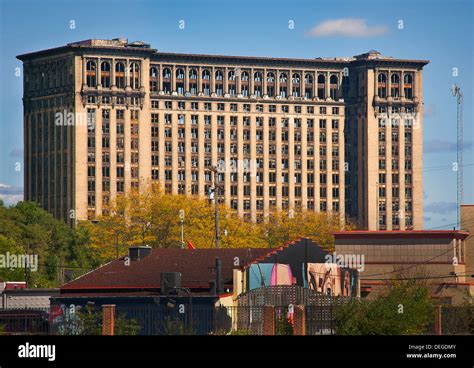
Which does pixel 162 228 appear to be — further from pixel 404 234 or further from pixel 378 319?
pixel 378 319

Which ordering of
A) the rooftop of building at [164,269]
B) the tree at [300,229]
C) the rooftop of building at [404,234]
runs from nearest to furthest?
the rooftop of building at [164,269] → the rooftop of building at [404,234] → the tree at [300,229]

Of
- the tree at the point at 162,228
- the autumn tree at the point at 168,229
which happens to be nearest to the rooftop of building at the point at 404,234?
the autumn tree at the point at 168,229

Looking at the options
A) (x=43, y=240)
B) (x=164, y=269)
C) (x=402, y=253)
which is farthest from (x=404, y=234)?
(x=43, y=240)

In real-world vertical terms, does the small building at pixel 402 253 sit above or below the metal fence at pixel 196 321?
above

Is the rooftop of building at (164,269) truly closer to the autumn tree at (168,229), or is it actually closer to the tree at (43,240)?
the tree at (43,240)

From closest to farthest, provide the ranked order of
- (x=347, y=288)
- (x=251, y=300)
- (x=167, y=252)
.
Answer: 1. (x=251, y=300)
2. (x=167, y=252)
3. (x=347, y=288)

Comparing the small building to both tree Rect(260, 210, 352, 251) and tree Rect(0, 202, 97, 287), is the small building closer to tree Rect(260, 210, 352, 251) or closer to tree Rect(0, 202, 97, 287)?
tree Rect(0, 202, 97, 287)

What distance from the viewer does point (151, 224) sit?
153m

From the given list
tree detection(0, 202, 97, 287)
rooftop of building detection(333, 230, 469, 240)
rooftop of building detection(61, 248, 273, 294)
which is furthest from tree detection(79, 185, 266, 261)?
rooftop of building detection(61, 248, 273, 294)
